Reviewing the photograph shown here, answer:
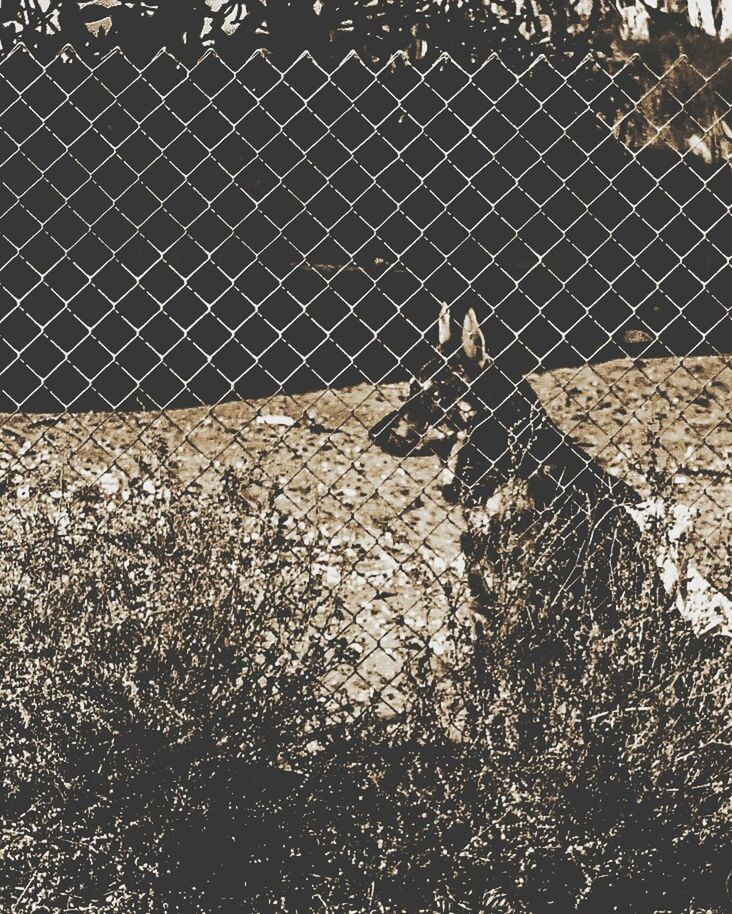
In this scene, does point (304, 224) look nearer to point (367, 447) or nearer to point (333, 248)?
point (333, 248)

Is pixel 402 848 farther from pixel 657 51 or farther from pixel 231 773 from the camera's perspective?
pixel 657 51

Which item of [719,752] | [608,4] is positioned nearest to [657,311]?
[608,4]

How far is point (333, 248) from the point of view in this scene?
7426 millimetres

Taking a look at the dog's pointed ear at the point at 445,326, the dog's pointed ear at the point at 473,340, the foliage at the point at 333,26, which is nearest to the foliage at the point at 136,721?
the dog's pointed ear at the point at 473,340

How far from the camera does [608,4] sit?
6.22m

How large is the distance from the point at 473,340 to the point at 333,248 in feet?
6.41

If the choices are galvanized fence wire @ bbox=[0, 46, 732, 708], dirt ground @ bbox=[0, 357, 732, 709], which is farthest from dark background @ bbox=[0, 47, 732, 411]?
dirt ground @ bbox=[0, 357, 732, 709]

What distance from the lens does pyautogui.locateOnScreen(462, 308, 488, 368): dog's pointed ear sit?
18.5 ft

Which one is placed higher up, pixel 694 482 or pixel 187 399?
pixel 694 482

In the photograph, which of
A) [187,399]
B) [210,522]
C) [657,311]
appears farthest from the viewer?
[657,311]

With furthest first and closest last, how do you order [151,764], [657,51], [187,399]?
[187,399] → [657,51] → [151,764]

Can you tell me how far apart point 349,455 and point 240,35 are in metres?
2.06

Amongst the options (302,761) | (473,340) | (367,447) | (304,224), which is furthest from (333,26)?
(302,761)

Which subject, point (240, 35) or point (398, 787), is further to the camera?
point (240, 35)
